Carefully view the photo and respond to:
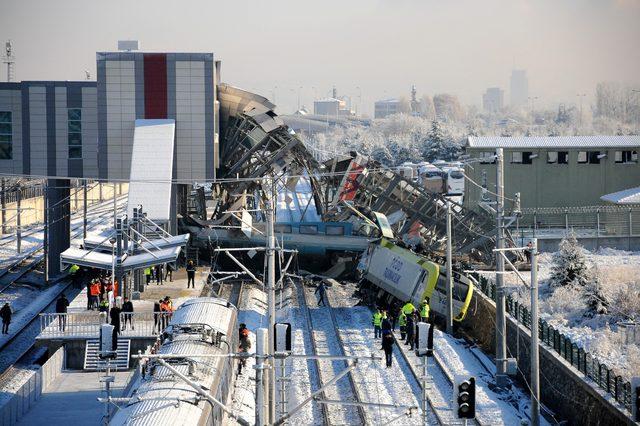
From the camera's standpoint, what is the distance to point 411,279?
4125 centimetres

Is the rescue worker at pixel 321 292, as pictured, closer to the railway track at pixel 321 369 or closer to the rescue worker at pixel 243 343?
the railway track at pixel 321 369

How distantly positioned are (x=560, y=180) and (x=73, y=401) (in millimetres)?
Result: 46776

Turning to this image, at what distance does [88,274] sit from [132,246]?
11.4 meters

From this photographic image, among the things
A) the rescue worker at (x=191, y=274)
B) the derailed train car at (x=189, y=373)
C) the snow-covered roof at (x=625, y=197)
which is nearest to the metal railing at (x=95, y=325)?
the derailed train car at (x=189, y=373)

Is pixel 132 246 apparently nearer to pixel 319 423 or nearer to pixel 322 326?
pixel 322 326

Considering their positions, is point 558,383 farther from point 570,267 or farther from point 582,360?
point 570,267

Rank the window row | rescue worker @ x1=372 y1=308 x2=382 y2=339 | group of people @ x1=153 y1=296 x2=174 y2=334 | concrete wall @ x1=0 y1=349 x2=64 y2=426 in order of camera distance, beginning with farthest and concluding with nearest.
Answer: the window row
rescue worker @ x1=372 y1=308 x2=382 y2=339
group of people @ x1=153 y1=296 x2=174 y2=334
concrete wall @ x1=0 y1=349 x2=64 y2=426

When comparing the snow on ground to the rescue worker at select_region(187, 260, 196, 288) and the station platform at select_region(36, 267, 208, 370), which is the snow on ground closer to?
the rescue worker at select_region(187, 260, 196, 288)

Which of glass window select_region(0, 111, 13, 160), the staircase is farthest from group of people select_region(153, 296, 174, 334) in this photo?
glass window select_region(0, 111, 13, 160)

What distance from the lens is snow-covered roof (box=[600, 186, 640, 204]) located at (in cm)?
6406

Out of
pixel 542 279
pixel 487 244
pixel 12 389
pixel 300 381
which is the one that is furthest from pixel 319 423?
pixel 487 244

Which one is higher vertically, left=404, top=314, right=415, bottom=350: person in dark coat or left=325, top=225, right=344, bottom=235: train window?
left=325, top=225, right=344, bottom=235: train window

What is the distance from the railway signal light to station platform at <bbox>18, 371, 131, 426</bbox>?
11.4 meters

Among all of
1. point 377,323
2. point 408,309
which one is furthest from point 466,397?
point 377,323
